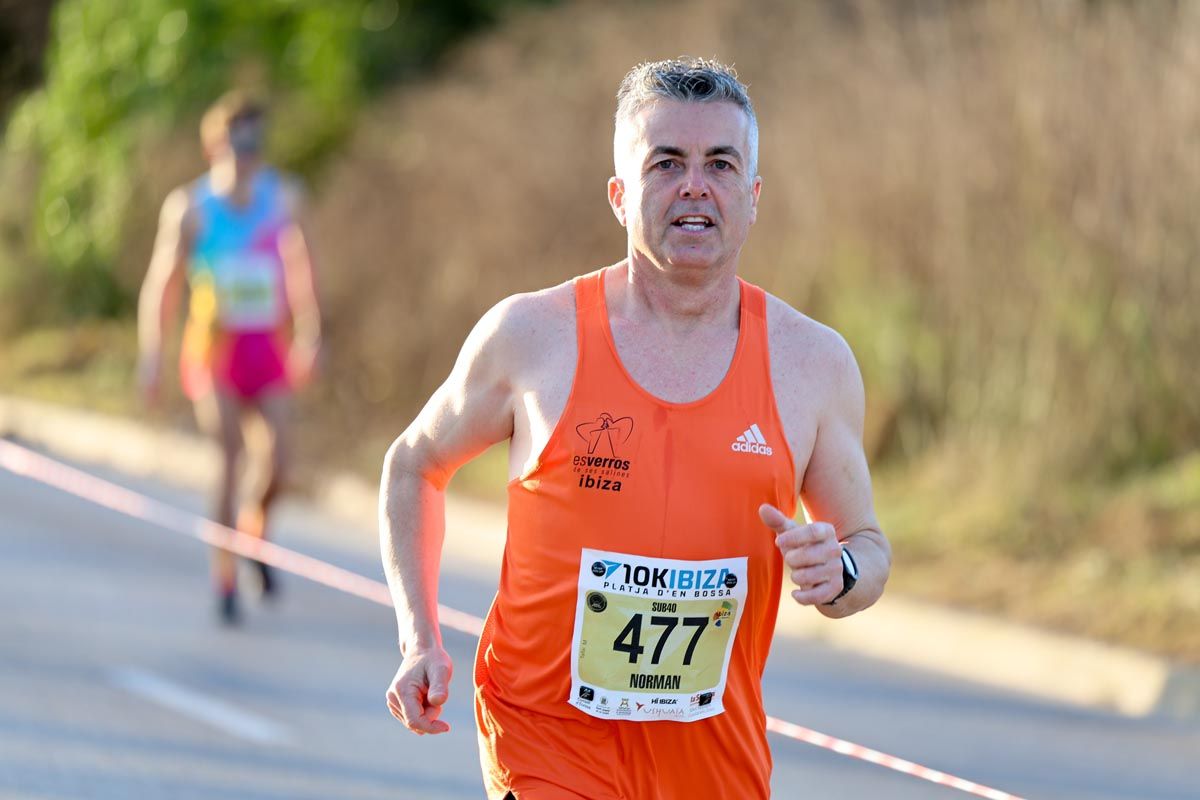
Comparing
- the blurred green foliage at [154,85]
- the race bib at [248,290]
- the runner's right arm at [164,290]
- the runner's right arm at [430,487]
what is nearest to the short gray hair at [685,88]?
the runner's right arm at [430,487]

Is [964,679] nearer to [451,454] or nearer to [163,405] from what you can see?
[451,454]

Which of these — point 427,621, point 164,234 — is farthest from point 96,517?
point 427,621

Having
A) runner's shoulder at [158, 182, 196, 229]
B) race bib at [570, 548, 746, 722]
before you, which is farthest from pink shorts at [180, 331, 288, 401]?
race bib at [570, 548, 746, 722]

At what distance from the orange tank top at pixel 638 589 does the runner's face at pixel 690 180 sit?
0.17 m

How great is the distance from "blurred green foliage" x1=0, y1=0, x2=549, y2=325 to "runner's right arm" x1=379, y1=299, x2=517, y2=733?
16100 millimetres

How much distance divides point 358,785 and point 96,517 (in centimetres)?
685

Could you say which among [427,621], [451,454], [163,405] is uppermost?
[163,405]

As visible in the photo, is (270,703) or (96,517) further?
(96,517)

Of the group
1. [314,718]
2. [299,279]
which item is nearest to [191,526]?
[299,279]

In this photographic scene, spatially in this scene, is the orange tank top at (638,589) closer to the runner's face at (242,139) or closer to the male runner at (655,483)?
the male runner at (655,483)

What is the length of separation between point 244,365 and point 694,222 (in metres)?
6.58

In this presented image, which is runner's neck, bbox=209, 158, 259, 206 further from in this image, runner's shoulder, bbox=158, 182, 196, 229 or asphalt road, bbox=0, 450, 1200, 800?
asphalt road, bbox=0, 450, 1200, 800

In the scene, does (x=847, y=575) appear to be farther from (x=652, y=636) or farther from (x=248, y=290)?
(x=248, y=290)

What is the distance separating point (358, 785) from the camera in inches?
283
